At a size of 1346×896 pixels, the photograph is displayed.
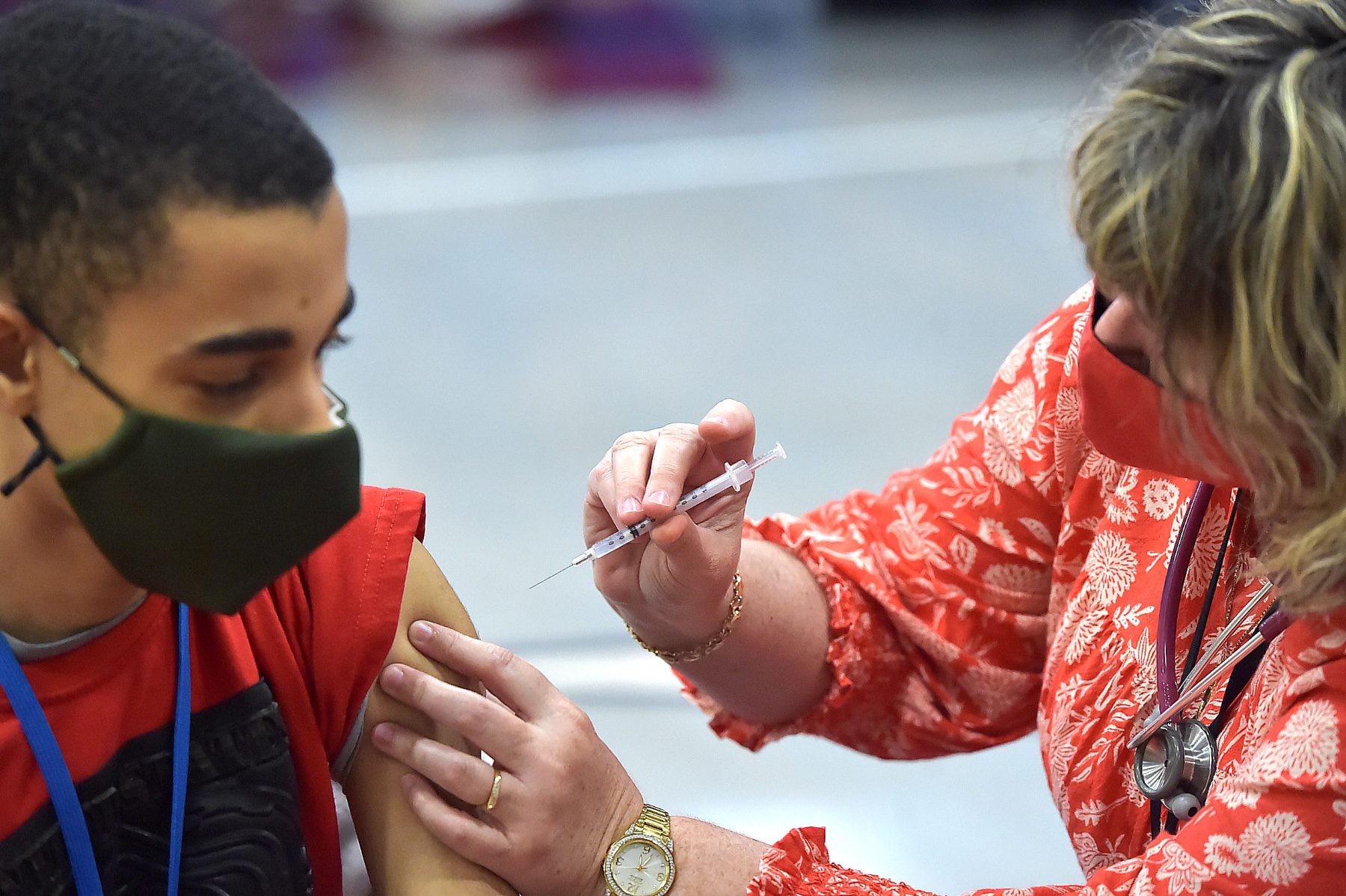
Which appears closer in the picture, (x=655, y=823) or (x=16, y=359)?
(x=16, y=359)

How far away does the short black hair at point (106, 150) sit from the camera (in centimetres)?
94

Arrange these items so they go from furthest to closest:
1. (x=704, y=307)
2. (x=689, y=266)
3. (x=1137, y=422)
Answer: (x=689, y=266)
(x=704, y=307)
(x=1137, y=422)

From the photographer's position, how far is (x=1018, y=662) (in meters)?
1.70

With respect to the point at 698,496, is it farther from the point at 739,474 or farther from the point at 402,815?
the point at 402,815

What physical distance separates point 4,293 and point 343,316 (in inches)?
8.8

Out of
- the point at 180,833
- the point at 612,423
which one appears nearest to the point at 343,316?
the point at 180,833

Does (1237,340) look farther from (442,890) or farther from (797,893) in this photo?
(442,890)

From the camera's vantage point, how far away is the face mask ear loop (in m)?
1.02

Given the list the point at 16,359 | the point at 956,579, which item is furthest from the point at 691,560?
the point at 16,359

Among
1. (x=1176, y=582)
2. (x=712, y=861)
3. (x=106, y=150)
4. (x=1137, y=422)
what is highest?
(x=106, y=150)

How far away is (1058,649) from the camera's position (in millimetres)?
1524

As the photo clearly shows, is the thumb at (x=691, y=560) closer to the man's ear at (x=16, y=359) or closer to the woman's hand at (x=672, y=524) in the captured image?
the woman's hand at (x=672, y=524)

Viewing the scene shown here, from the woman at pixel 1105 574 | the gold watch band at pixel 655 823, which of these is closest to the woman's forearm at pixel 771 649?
the woman at pixel 1105 574

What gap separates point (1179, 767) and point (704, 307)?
3.26 metres
